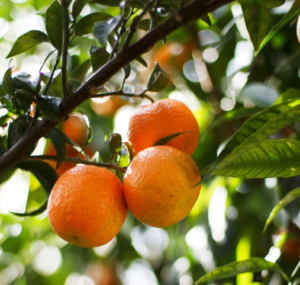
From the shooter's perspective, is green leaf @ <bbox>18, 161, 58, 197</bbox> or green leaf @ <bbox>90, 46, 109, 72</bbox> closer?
green leaf @ <bbox>90, 46, 109, 72</bbox>

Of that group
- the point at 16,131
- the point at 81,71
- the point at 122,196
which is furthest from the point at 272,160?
the point at 81,71

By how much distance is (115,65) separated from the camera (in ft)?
2.15

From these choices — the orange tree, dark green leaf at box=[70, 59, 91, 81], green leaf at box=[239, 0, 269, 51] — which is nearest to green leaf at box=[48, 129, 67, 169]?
the orange tree

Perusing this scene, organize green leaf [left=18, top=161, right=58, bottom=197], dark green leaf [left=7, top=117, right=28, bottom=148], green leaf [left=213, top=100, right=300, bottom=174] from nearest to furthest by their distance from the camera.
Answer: green leaf [left=213, top=100, right=300, bottom=174] → dark green leaf [left=7, top=117, right=28, bottom=148] → green leaf [left=18, top=161, right=58, bottom=197]

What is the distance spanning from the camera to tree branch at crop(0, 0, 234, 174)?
58 cm

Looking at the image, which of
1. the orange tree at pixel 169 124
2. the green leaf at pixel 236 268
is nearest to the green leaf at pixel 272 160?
the orange tree at pixel 169 124

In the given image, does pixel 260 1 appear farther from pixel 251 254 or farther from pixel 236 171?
pixel 251 254

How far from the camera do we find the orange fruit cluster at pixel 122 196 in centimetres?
73

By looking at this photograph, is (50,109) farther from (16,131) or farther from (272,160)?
(272,160)

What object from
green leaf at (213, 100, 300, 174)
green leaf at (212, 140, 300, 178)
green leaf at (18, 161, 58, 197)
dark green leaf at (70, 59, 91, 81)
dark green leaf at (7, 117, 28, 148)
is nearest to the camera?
green leaf at (213, 100, 300, 174)

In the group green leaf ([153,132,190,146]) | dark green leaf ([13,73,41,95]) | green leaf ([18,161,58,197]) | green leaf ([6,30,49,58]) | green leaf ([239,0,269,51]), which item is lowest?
green leaf ([18,161,58,197])

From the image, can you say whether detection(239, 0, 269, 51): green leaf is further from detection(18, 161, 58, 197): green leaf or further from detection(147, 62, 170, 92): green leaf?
detection(18, 161, 58, 197): green leaf

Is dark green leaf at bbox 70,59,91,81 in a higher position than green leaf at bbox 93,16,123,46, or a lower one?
lower

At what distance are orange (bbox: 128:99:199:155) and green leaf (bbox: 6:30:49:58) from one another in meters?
0.29
